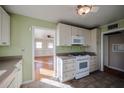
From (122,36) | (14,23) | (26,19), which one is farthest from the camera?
(122,36)

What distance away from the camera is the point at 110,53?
4957 millimetres

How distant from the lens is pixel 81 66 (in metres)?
3.22

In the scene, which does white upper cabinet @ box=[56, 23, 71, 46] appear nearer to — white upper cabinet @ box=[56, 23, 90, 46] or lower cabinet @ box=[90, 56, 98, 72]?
white upper cabinet @ box=[56, 23, 90, 46]

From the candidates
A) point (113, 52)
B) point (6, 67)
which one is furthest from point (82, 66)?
point (113, 52)

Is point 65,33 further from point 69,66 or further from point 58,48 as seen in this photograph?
point 69,66

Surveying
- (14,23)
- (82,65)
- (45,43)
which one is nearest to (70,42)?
(82,65)

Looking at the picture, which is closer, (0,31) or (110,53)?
(0,31)

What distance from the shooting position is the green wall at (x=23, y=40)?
2.55m

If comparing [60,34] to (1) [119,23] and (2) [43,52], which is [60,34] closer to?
(1) [119,23]

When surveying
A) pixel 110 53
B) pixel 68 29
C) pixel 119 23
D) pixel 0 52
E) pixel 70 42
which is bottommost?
pixel 110 53

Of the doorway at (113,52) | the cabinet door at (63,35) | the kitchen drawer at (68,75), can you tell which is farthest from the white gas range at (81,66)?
the doorway at (113,52)

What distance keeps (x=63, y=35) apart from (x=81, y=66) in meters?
1.47

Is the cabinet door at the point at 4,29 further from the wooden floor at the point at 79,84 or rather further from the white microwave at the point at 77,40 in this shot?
the white microwave at the point at 77,40
